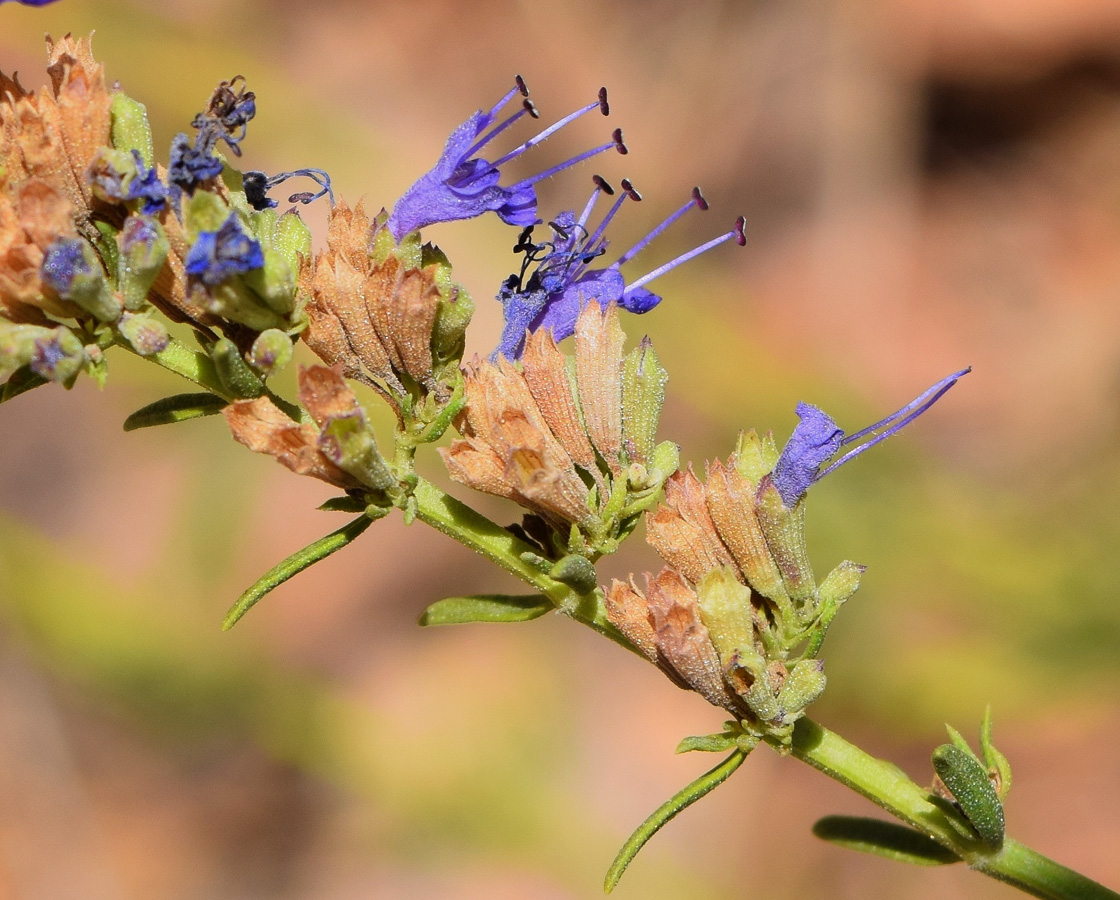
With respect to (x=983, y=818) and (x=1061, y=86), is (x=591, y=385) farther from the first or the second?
(x=1061, y=86)

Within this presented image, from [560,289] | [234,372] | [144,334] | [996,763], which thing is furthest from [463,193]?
[996,763]

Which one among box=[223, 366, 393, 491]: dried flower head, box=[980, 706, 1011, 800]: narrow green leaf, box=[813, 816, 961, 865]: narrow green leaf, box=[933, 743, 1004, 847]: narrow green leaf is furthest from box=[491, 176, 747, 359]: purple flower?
box=[813, 816, 961, 865]: narrow green leaf

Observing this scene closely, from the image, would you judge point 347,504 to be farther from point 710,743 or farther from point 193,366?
point 710,743

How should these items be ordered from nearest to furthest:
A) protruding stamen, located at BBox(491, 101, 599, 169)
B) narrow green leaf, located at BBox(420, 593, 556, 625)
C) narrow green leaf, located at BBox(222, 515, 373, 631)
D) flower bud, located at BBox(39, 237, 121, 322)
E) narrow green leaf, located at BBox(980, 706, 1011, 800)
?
flower bud, located at BBox(39, 237, 121, 322) → narrow green leaf, located at BBox(222, 515, 373, 631) → narrow green leaf, located at BBox(420, 593, 556, 625) → narrow green leaf, located at BBox(980, 706, 1011, 800) → protruding stamen, located at BBox(491, 101, 599, 169)

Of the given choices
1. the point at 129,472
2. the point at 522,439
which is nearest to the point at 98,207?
the point at 522,439

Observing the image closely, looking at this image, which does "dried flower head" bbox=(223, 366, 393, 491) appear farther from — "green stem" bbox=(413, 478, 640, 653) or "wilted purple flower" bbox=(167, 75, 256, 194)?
"wilted purple flower" bbox=(167, 75, 256, 194)

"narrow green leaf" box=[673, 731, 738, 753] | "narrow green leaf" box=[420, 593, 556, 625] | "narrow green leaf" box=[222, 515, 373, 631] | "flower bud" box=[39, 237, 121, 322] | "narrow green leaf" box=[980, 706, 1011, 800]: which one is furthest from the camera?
"narrow green leaf" box=[980, 706, 1011, 800]
